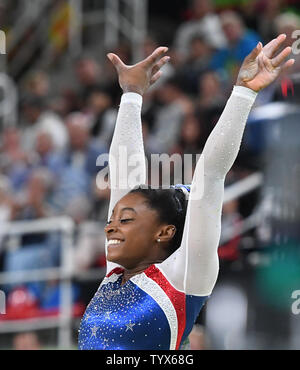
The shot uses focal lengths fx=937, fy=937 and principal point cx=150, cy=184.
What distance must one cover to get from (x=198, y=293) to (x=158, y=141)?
3.97m

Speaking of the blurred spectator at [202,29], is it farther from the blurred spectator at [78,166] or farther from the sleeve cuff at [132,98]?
the sleeve cuff at [132,98]

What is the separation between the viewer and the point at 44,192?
22.8 ft

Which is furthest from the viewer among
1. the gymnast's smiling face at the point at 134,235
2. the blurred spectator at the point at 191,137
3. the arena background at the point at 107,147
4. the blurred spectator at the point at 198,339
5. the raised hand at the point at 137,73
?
the blurred spectator at the point at 191,137

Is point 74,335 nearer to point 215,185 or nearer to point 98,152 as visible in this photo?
point 98,152

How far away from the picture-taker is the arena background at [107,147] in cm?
494

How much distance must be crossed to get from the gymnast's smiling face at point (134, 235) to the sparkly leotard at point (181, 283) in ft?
0.16

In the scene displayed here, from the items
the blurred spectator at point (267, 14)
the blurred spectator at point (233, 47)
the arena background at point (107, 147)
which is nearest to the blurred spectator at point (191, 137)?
the arena background at point (107, 147)

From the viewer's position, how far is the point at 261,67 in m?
2.71

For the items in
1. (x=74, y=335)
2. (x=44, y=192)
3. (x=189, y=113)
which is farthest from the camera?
(x=44, y=192)

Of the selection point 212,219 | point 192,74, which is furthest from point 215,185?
point 192,74

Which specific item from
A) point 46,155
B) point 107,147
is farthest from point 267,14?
point 46,155

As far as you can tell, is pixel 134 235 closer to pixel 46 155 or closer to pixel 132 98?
pixel 132 98

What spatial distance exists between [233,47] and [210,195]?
176 inches

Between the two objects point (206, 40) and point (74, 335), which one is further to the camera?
point (206, 40)
